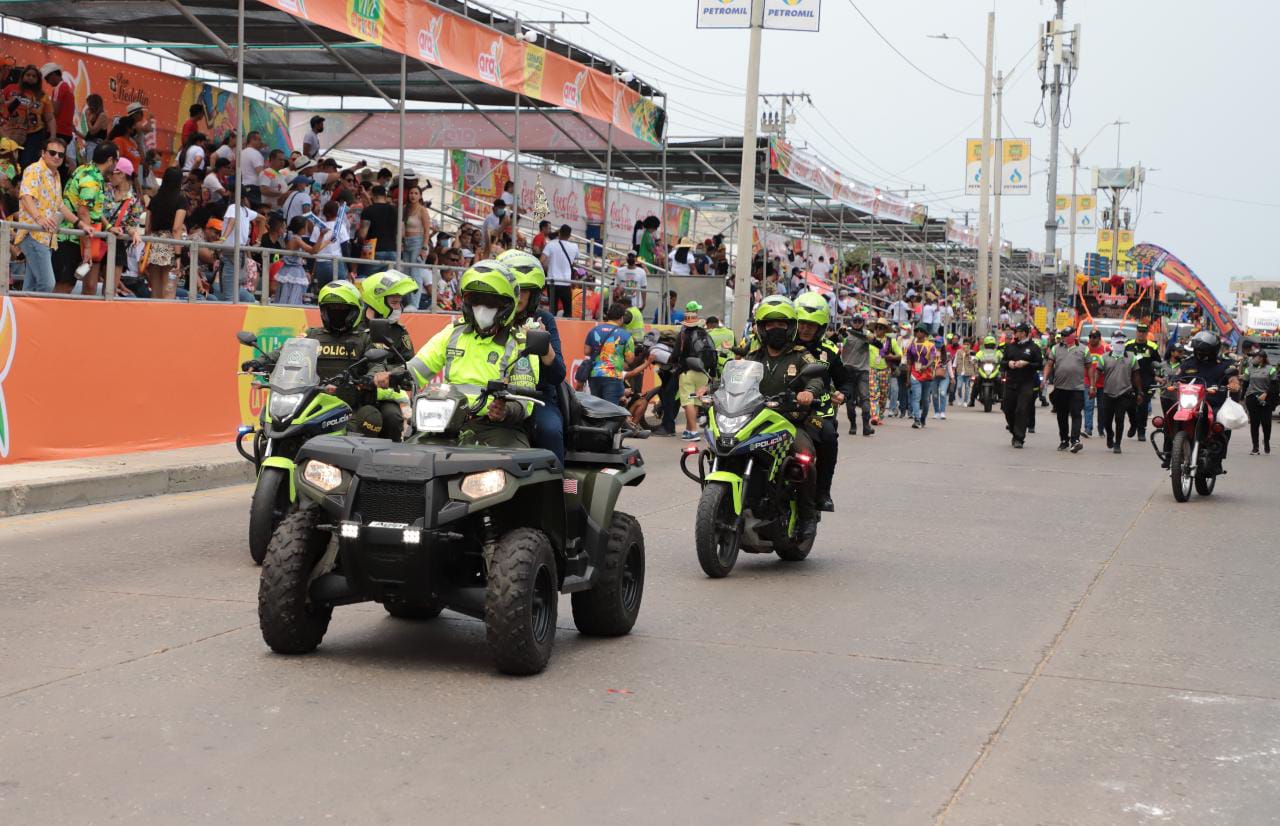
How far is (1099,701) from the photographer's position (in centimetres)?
672

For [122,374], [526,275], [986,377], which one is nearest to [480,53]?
[122,374]

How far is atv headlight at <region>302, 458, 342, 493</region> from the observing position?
21.5 feet

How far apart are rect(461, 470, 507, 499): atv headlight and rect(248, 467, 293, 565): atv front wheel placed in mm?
3191

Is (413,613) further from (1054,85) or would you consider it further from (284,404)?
(1054,85)

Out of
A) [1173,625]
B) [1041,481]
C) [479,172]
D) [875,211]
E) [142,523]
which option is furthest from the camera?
[875,211]

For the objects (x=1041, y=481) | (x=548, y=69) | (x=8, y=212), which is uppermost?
(x=548, y=69)

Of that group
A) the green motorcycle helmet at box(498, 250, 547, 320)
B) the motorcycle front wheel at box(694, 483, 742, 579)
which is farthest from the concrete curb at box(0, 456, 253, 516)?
the green motorcycle helmet at box(498, 250, 547, 320)

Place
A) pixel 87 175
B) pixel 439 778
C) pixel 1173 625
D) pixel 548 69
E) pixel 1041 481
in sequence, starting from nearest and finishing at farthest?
1. pixel 439 778
2. pixel 1173 625
3. pixel 87 175
4. pixel 1041 481
5. pixel 548 69

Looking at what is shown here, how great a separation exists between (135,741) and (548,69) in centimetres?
1621

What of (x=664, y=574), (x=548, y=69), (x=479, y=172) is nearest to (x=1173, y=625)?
(x=664, y=574)

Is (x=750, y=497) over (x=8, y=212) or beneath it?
beneath

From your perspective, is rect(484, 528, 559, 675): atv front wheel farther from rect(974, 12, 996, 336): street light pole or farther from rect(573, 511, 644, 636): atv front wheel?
rect(974, 12, 996, 336): street light pole

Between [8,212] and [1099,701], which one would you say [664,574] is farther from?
[8,212]

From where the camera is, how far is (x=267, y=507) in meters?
9.30
